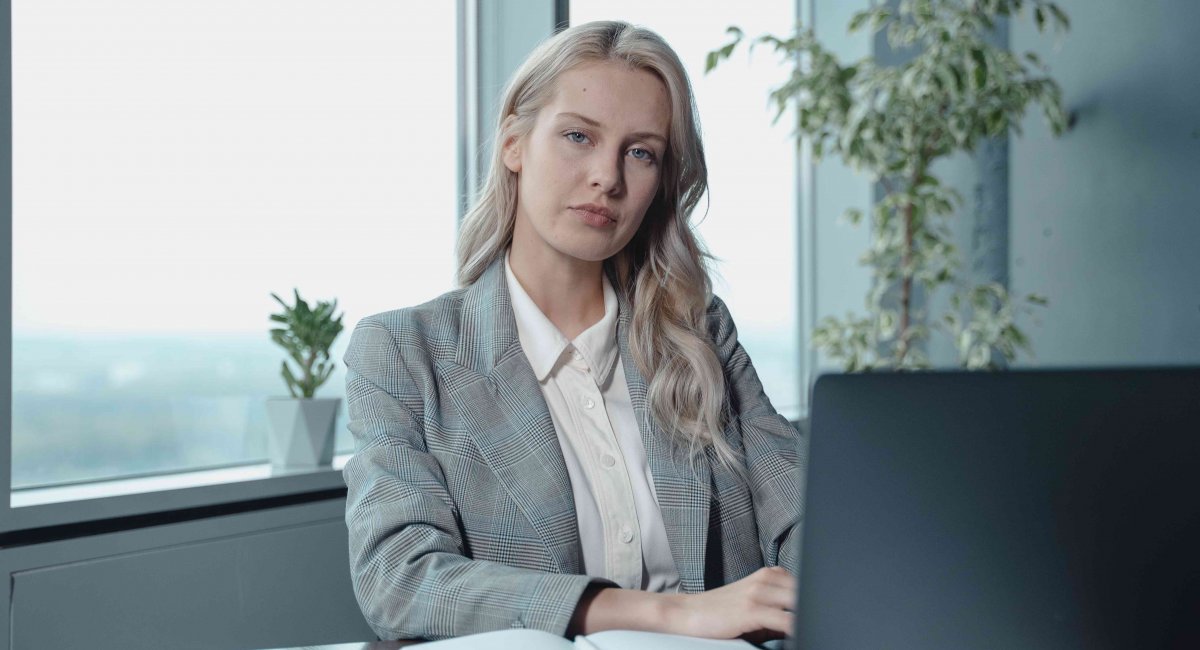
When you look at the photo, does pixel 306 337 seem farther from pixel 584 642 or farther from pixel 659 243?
pixel 584 642

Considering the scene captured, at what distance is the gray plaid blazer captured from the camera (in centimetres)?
105

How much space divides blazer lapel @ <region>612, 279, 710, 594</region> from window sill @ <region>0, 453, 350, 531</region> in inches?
32.8

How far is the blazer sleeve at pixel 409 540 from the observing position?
100cm

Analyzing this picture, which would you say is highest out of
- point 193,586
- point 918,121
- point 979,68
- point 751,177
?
point 979,68

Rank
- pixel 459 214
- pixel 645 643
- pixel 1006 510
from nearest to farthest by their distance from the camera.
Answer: pixel 1006 510 < pixel 645 643 < pixel 459 214

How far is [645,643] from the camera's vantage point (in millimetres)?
823

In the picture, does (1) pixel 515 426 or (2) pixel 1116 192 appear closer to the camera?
(1) pixel 515 426

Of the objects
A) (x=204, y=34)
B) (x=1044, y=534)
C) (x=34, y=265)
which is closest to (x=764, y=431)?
(x=1044, y=534)

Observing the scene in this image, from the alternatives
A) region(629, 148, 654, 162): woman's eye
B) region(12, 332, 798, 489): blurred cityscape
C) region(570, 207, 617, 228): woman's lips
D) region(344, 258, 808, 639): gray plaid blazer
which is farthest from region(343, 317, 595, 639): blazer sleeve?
region(12, 332, 798, 489): blurred cityscape

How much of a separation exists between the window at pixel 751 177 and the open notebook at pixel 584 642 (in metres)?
2.50

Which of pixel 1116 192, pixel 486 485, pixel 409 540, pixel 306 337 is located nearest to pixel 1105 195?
pixel 1116 192

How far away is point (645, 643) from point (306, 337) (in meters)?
1.33

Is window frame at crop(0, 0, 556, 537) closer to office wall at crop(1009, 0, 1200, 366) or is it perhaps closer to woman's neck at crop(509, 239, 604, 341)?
woman's neck at crop(509, 239, 604, 341)

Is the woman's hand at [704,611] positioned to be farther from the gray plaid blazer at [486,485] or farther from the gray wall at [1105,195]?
the gray wall at [1105,195]
